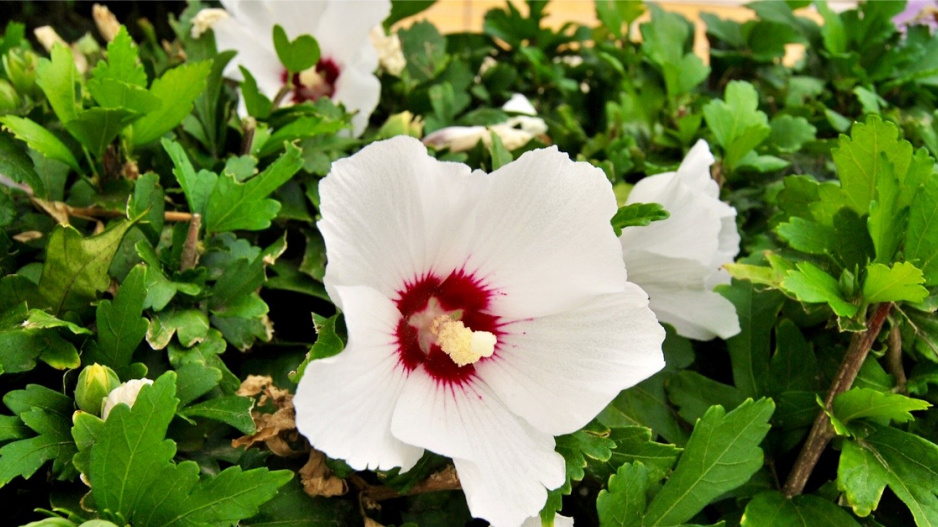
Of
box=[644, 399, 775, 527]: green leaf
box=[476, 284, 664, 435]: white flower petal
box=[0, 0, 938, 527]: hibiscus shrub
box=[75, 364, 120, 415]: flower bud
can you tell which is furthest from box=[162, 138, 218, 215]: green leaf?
box=[644, 399, 775, 527]: green leaf

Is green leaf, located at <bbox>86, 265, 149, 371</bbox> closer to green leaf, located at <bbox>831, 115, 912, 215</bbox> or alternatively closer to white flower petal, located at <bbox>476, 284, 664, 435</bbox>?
white flower petal, located at <bbox>476, 284, 664, 435</bbox>

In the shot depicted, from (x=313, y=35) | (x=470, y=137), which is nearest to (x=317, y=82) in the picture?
(x=313, y=35)

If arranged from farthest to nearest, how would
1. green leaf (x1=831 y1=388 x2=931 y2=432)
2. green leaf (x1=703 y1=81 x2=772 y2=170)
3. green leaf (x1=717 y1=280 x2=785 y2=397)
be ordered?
green leaf (x1=703 y1=81 x2=772 y2=170)
green leaf (x1=717 y1=280 x2=785 y2=397)
green leaf (x1=831 y1=388 x2=931 y2=432)

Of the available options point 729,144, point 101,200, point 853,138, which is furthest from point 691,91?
point 101,200

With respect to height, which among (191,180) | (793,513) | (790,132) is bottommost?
(793,513)

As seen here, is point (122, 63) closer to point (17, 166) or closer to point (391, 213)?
point (17, 166)

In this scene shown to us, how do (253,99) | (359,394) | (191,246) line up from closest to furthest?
(359,394) → (191,246) → (253,99)

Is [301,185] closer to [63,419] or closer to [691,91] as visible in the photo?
[63,419]
